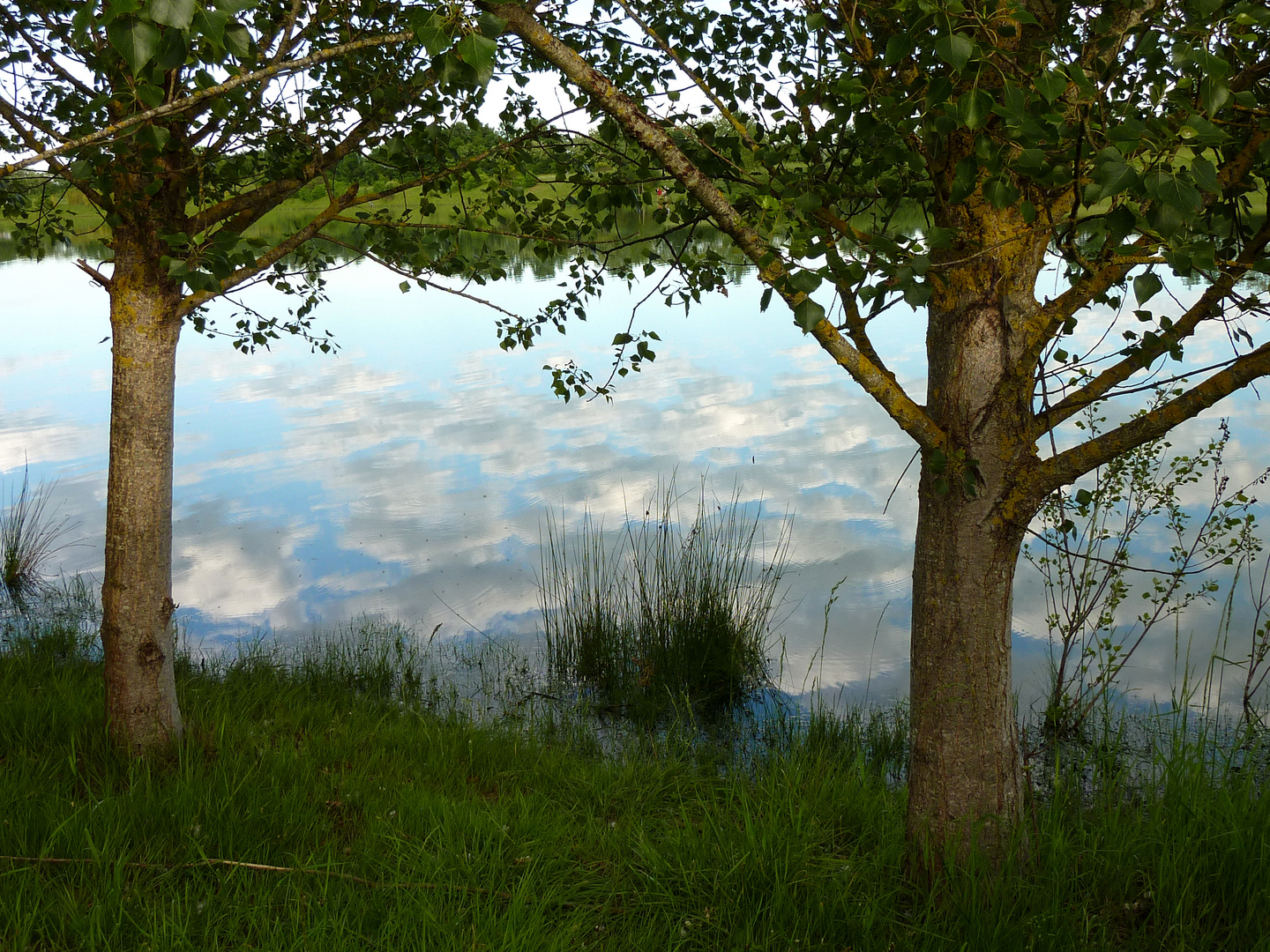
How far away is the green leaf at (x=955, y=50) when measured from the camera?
147 centimetres

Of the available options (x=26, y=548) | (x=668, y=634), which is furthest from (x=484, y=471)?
(x=668, y=634)

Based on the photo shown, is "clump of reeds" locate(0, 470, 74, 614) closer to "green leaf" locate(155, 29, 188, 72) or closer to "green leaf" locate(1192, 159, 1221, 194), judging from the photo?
"green leaf" locate(155, 29, 188, 72)

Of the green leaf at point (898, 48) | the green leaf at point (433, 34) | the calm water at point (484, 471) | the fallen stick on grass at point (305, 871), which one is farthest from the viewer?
the calm water at point (484, 471)

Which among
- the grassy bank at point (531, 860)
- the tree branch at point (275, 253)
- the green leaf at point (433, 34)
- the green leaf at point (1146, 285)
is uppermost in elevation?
the tree branch at point (275, 253)

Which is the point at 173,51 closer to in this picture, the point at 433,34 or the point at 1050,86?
the point at 433,34

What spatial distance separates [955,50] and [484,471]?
7.64m

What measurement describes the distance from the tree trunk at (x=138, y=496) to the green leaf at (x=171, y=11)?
2032 mm

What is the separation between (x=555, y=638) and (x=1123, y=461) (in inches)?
122

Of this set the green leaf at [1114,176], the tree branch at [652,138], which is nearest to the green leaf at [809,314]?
the tree branch at [652,138]

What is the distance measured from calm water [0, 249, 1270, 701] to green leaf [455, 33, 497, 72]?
4.12 m

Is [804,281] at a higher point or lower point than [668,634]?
higher

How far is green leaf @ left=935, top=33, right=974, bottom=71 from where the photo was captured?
1.47 meters

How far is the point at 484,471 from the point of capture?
29.0 ft

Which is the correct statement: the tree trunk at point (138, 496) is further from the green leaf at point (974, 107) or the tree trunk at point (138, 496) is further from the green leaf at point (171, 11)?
the green leaf at point (974, 107)
